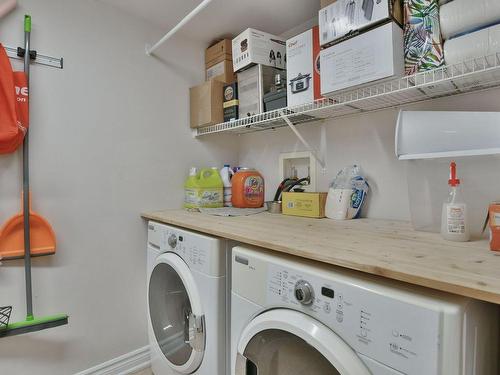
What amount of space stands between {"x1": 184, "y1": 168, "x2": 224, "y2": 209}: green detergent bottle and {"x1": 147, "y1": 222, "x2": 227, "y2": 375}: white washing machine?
38cm

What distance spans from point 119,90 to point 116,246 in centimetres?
100

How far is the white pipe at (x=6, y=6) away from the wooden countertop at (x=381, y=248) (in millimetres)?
1349

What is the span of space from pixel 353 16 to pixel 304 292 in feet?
3.53

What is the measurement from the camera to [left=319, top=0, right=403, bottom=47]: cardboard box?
109 cm

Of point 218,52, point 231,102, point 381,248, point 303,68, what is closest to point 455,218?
point 381,248

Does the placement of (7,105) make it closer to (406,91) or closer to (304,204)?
(304,204)

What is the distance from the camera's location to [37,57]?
1.58 metres

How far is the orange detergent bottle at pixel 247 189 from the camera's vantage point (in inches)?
80.6

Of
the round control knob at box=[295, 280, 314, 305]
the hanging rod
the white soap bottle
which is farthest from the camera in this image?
the hanging rod

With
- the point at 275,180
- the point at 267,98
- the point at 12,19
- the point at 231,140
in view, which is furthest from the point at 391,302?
the point at 12,19

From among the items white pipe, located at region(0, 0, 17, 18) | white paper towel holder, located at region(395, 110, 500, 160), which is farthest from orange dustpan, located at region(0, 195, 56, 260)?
white paper towel holder, located at region(395, 110, 500, 160)

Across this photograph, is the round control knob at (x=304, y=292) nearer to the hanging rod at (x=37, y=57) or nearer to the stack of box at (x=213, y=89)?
the stack of box at (x=213, y=89)

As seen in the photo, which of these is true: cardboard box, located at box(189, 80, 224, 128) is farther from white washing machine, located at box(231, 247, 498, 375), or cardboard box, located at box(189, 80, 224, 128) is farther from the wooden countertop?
white washing machine, located at box(231, 247, 498, 375)

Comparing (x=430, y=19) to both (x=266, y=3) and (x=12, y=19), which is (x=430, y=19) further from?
(x=12, y=19)
